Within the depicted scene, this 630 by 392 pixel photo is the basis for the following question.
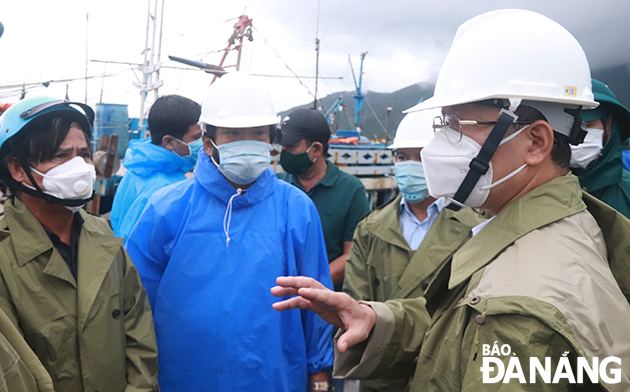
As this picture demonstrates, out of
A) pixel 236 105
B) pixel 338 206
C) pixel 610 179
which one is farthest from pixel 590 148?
pixel 236 105

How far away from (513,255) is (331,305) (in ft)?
2.37

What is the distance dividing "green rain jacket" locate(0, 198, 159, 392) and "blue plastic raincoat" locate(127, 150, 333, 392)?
0.72 feet

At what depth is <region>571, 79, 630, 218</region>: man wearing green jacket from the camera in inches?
129

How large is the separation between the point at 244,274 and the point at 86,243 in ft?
2.60

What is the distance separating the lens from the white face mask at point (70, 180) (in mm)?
2066

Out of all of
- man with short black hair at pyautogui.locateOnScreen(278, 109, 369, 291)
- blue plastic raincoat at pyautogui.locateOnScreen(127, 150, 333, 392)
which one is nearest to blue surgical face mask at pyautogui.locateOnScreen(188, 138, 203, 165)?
man with short black hair at pyautogui.locateOnScreen(278, 109, 369, 291)

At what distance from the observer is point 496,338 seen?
3.80 ft

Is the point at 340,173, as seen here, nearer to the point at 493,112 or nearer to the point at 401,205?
the point at 401,205

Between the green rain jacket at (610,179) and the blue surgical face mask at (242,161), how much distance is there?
2.48 m

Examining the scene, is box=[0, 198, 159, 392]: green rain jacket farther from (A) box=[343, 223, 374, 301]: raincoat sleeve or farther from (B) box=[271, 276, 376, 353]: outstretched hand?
(A) box=[343, 223, 374, 301]: raincoat sleeve

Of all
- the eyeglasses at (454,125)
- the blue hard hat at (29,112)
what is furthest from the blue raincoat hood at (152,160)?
the eyeglasses at (454,125)

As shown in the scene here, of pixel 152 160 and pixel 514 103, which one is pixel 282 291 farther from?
pixel 152 160

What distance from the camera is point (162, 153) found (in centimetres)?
364

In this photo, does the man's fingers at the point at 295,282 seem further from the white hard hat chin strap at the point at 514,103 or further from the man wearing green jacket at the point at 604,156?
the man wearing green jacket at the point at 604,156
